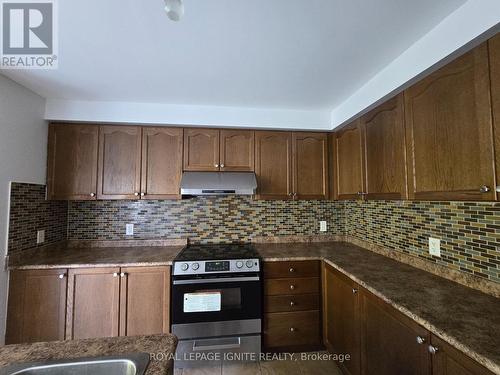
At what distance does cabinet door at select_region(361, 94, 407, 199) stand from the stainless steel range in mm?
1168

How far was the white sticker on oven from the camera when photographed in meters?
1.95

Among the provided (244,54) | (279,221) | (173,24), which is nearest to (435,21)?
(244,54)

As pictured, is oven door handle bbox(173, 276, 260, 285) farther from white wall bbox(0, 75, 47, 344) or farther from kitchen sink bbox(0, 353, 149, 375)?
white wall bbox(0, 75, 47, 344)

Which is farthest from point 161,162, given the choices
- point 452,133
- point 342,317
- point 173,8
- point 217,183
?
point 452,133

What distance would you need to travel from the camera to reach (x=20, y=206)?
6.44ft

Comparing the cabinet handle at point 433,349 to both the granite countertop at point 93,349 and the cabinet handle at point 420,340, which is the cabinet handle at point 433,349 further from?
the granite countertop at point 93,349

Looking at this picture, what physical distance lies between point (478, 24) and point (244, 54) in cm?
117

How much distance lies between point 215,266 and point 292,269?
2.25ft

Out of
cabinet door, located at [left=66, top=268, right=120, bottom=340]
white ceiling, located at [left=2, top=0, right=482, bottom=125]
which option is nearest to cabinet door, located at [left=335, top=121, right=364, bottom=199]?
white ceiling, located at [left=2, top=0, right=482, bottom=125]

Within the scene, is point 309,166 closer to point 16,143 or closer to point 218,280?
point 218,280

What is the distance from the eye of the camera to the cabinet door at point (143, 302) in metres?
1.94

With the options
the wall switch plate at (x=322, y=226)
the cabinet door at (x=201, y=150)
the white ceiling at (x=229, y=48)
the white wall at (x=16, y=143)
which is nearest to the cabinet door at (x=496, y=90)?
the white ceiling at (x=229, y=48)

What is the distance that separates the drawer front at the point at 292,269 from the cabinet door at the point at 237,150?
0.98 meters

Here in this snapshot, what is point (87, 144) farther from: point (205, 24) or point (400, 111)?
point (400, 111)
